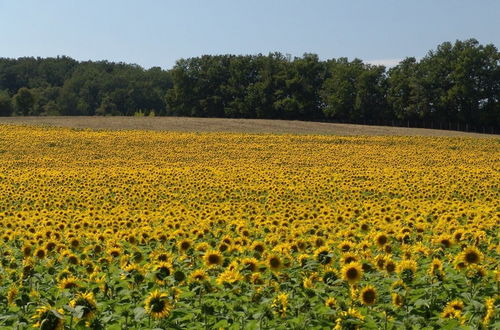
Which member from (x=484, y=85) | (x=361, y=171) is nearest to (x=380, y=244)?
(x=361, y=171)

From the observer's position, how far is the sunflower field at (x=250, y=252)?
601 centimetres

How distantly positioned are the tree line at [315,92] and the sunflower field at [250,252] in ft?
212

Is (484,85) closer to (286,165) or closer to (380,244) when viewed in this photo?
(286,165)

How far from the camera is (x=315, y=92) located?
106m

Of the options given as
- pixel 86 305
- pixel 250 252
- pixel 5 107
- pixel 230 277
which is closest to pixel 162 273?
pixel 230 277

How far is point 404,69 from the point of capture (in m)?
96.1

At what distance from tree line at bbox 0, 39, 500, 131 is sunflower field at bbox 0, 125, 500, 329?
64739 millimetres

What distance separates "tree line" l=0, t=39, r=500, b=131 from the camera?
3457 inches

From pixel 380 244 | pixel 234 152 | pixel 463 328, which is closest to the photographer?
pixel 463 328

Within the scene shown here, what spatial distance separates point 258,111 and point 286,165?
74.1m

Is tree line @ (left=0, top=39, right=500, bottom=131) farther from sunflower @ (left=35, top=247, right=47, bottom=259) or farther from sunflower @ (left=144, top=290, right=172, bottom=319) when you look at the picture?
sunflower @ (left=144, top=290, right=172, bottom=319)

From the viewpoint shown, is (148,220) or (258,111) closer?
(148,220)

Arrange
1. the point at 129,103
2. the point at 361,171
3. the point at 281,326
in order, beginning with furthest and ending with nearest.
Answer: the point at 129,103 < the point at 361,171 < the point at 281,326

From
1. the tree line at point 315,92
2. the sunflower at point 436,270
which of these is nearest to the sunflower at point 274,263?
the sunflower at point 436,270
